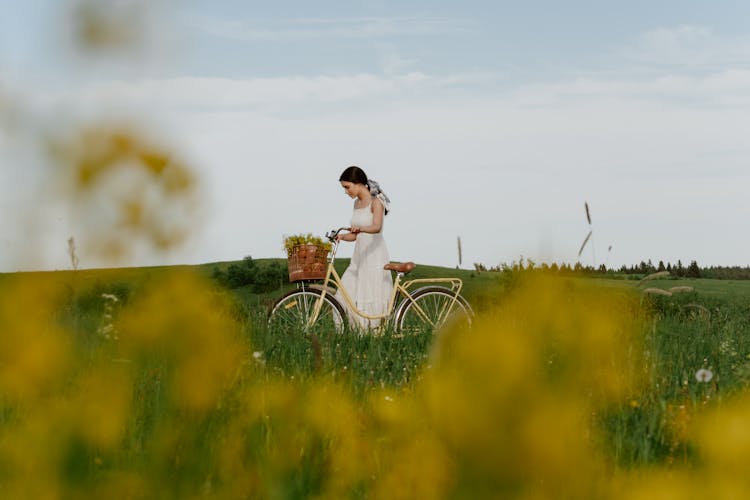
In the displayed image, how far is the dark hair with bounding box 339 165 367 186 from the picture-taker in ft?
30.9

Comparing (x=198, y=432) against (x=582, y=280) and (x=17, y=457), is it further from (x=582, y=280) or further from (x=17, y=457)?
(x=582, y=280)

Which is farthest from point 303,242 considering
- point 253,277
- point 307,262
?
point 253,277

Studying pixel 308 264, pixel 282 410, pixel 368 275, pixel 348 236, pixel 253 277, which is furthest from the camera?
pixel 253 277

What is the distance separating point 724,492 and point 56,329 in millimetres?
1203

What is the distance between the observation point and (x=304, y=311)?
877cm

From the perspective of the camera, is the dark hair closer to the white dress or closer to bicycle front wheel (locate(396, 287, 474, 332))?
the white dress

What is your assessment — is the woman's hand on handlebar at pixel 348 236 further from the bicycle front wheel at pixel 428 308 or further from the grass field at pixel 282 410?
the grass field at pixel 282 410

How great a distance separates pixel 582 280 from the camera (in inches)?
46.3

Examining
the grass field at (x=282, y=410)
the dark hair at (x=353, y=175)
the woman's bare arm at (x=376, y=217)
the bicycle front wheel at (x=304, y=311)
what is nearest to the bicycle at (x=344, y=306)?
the bicycle front wheel at (x=304, y=311)

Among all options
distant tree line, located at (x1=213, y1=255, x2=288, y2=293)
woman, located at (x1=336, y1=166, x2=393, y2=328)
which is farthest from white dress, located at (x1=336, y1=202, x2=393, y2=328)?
distant tree line, located at (x1=213, y1=255, x2=288, y2=293)

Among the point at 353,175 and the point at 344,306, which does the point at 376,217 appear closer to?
the point at 353,175

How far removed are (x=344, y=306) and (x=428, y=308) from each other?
986 mm

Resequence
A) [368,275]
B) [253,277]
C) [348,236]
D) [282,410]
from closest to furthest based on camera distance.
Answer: [282,410]
[348,236]
[368,275]
[253,277]

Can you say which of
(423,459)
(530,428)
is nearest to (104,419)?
(423,459)
